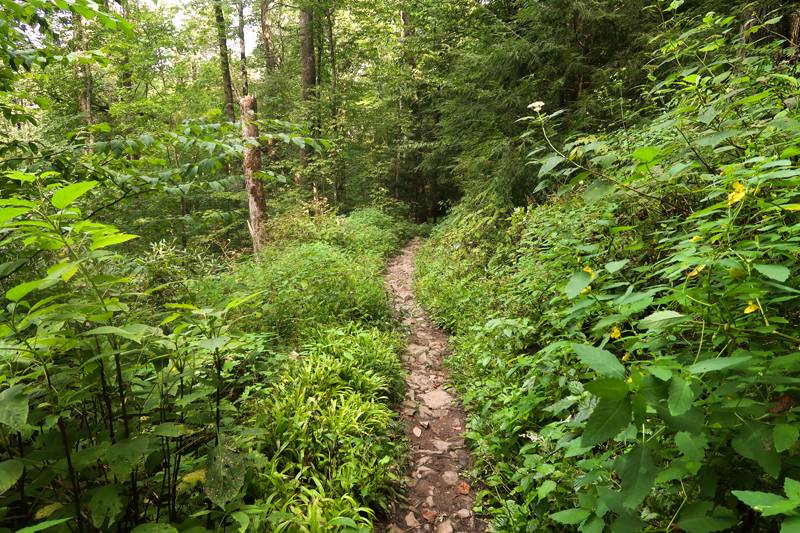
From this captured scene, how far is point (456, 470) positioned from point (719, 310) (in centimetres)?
257

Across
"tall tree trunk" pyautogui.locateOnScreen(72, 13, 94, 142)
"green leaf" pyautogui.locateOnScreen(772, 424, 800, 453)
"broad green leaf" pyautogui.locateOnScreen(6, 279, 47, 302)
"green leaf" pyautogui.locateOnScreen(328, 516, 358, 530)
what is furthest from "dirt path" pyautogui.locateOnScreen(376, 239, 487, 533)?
"tall tree trunk" pyautogui.locateOnScreen(72, 13, 94, 142)

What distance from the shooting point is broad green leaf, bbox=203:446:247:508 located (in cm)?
142

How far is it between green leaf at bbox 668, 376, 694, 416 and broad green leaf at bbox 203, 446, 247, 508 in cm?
161

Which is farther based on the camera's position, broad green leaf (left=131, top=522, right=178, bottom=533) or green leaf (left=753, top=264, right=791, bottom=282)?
broad green leaf (left=131, top=522, right=178, bottom=533)

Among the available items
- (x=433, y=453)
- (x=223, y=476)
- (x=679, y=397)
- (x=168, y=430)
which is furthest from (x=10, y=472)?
(x=433, y=453)

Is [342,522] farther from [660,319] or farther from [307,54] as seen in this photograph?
[307,54]

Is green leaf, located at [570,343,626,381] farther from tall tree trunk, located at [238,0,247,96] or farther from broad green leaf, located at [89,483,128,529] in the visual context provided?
Answer: tall tree trunk, located at [238,0,247,96]

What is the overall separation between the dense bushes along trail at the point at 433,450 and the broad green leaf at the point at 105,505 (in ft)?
6.60

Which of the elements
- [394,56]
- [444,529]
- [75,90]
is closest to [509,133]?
[444,529]

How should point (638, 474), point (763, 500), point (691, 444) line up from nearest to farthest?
point (763, 500)
point (638, 474)
point (691, 444)

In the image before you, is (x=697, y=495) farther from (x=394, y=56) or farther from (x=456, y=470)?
(x=394, y=56)

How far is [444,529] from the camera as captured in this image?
2582mm

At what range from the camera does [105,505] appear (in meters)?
1.29

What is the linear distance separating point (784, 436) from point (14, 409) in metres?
2.42
